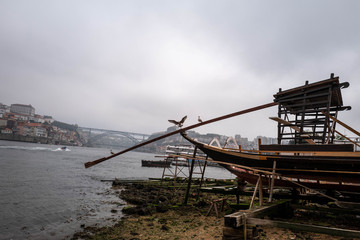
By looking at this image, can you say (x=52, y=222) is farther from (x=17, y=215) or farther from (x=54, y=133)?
(x=54, y=133)

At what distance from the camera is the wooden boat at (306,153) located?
764 cm

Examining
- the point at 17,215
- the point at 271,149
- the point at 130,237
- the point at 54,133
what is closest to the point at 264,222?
the point at 271,149

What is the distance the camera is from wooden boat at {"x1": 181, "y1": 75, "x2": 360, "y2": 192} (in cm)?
764

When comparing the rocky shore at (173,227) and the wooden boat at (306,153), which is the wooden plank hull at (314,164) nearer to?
the wooden boat at (306,153)

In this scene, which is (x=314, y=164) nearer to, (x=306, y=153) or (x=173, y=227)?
(x=306, y=153)

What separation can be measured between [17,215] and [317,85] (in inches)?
748

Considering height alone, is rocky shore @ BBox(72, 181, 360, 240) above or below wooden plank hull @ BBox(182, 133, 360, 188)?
below

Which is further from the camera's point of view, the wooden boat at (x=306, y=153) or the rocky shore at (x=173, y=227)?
the rocky shore at (x=173, y=227)

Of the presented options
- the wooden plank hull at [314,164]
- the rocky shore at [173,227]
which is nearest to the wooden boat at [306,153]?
the wooden plank hull at [314,164]

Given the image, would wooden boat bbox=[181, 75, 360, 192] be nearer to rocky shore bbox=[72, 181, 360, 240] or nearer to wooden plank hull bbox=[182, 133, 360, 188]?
wooden plank hull bbox=[182, 133, 360, 188]

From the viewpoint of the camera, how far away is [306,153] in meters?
7.87

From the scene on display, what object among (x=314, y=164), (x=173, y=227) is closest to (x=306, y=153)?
(x=314, y=164)

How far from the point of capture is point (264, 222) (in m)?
6.10

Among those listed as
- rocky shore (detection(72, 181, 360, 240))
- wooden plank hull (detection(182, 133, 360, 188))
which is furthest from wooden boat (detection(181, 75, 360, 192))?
rocky shore (detection(72, 181, 360, 240))
